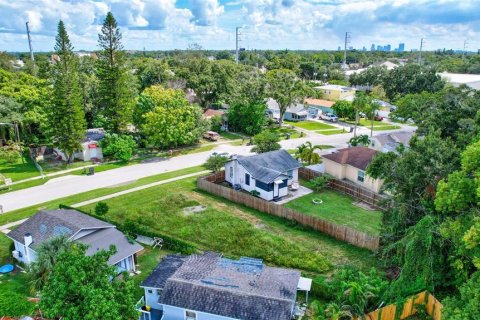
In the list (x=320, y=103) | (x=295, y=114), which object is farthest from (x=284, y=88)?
(x=320, y=103)

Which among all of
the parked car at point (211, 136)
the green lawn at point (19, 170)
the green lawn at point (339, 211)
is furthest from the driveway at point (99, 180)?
the green lawn at point (339, 211)

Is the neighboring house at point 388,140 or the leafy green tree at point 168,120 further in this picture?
the leafy green tree at point 168,120

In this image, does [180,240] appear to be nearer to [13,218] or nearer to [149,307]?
[149,307]

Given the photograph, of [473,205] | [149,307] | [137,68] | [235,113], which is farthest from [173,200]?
[137,68]

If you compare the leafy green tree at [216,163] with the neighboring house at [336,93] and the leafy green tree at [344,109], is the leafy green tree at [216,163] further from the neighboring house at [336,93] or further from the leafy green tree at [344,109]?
the neighboring house at [336,93]

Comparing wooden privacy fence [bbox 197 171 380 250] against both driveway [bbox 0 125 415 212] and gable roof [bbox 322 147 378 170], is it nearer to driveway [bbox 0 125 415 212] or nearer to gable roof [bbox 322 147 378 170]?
driveway [bbox 0 125 415 212]

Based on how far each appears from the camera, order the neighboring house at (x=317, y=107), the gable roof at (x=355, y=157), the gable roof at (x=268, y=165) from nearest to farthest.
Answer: the gable roof at (x=268, y=165) < the gable roof at (x=355, y=157) < the neighboring house at (x=317, y=107)

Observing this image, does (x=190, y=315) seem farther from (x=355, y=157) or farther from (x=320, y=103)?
(x=320, y=103)
